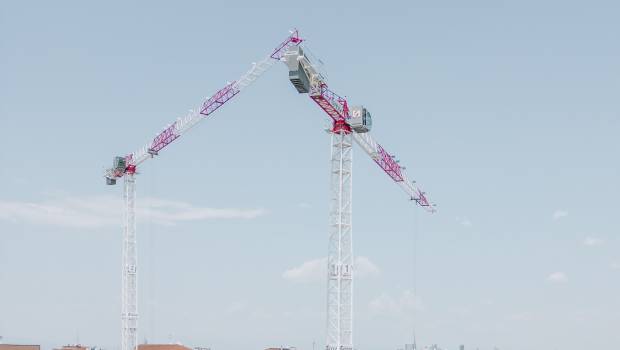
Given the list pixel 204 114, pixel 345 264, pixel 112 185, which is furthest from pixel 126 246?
pixel 345 264

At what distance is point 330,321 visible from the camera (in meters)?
85.0

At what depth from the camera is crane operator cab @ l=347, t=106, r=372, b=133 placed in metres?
89.8

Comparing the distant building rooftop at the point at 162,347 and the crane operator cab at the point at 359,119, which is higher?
the crane operator cab at the point at 359,119

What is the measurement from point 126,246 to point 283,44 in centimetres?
5337

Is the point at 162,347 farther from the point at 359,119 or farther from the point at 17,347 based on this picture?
the point at 359,119

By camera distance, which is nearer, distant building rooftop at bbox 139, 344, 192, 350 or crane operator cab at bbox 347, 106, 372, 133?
crane operator cab at bbox 347, 106, 372, 133

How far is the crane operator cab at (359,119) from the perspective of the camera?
89750 millimetres

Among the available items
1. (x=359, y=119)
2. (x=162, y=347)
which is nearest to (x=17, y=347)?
(x=162, y=347)

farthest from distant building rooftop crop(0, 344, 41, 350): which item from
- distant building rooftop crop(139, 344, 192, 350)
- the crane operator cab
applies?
the crane operator cab

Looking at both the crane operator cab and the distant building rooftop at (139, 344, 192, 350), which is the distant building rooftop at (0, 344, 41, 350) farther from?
the crane operator cab

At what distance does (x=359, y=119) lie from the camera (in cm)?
8969

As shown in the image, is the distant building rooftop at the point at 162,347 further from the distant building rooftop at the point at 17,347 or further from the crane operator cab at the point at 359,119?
the crane operator cab at the point at 359,119

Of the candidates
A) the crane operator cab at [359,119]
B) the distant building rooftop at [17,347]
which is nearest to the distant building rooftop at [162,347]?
the distant building rooftop at [17,347]

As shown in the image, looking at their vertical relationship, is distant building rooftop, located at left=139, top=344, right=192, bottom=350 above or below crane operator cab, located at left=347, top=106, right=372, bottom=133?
below
